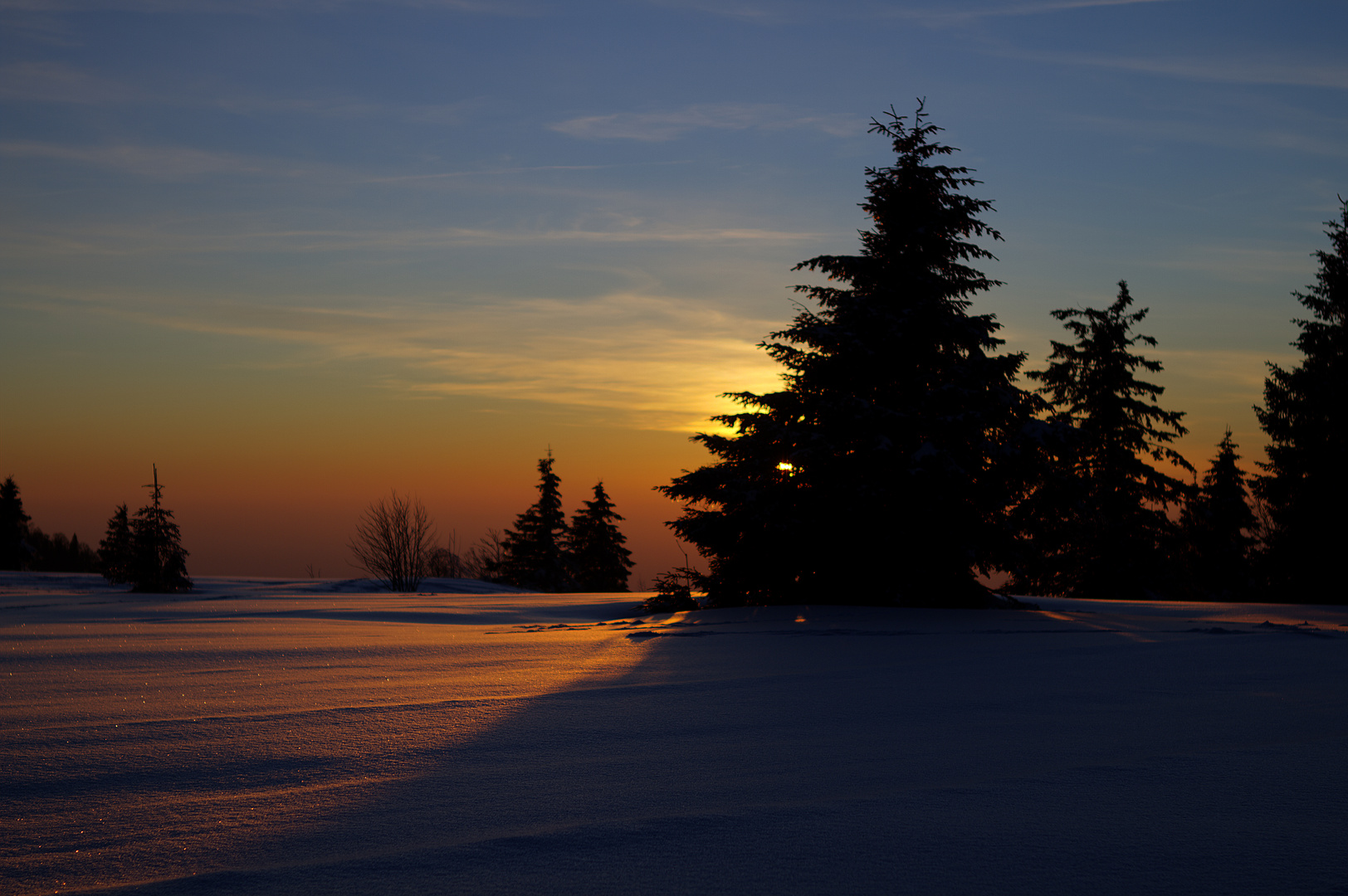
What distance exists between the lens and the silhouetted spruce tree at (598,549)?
138ft

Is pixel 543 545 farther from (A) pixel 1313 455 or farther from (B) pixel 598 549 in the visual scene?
(A) pixel 1313 455

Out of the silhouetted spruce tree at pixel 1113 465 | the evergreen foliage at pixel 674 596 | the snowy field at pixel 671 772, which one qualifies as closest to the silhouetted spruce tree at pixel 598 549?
the silhouetted spruce tree at pixel 1113 465

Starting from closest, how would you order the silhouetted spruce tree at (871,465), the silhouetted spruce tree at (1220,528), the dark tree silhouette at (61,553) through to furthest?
1. the silhouetted spruce tree at (871,465)
2. the silhouetted spruce tree at (1220,528)
3. the dark tree silhouette at (61,553)

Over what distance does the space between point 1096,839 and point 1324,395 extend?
29.6 metres

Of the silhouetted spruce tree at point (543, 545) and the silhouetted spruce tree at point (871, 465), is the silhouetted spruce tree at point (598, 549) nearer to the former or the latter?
the silhouetted spruce tree at point (543, 545)

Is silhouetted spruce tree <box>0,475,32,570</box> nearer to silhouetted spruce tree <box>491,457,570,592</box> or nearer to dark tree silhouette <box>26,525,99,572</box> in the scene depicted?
dark tree silhouette <box>26,525,99,572</box>

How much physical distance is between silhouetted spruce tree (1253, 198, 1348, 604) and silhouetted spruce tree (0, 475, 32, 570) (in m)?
50.9

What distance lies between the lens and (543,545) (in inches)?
1624

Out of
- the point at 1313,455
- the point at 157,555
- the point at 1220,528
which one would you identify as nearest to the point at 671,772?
the point at 157,555

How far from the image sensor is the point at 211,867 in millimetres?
2062

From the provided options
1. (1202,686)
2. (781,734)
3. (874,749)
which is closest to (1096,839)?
(874,749)

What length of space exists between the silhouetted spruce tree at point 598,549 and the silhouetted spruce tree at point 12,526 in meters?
25.8

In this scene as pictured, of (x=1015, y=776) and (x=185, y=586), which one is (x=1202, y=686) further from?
(x=185, y=586)

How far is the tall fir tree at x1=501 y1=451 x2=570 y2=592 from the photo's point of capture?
134ft
